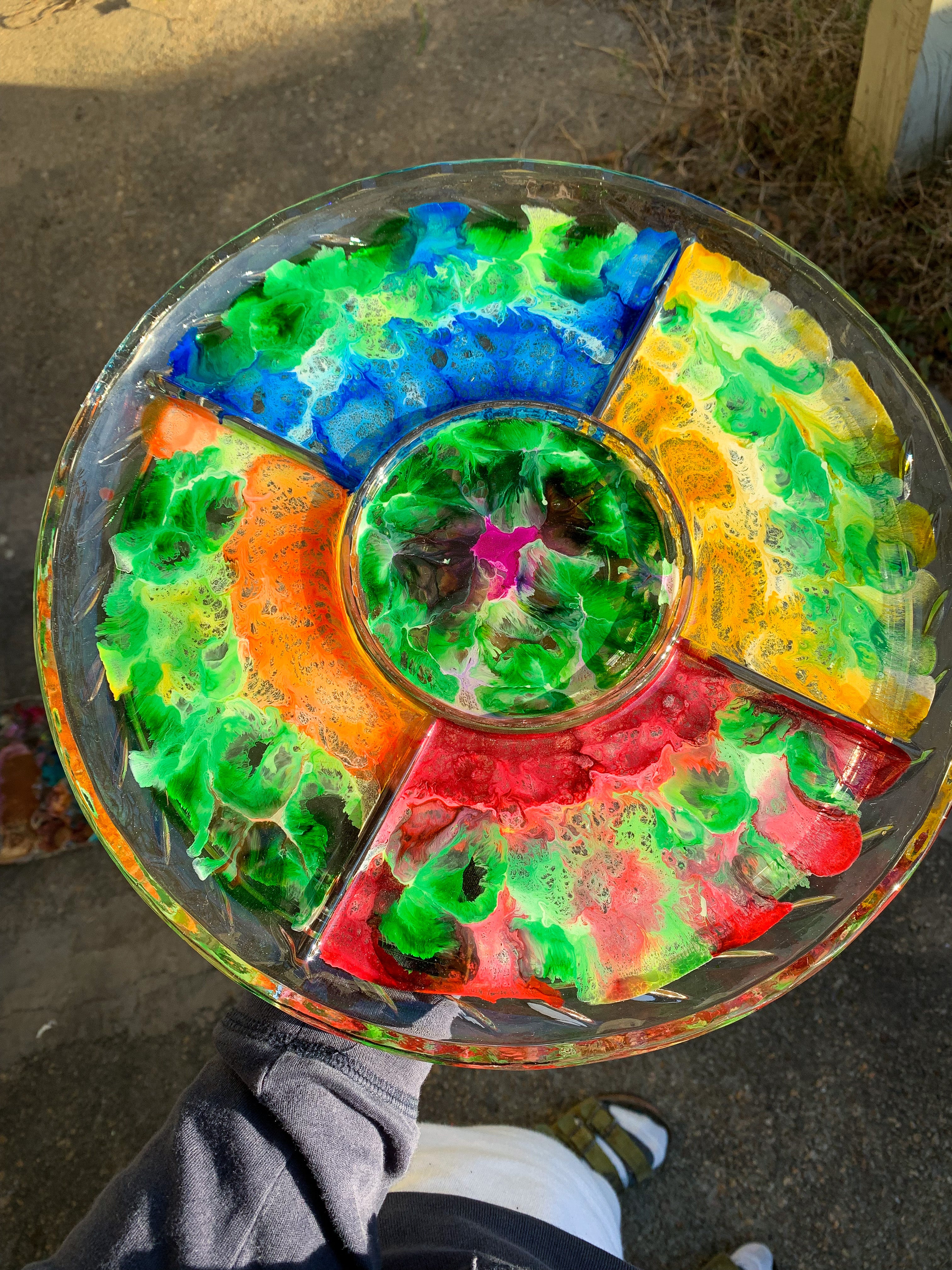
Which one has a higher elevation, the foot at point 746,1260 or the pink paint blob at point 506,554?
the pink paint blob at point 506,554

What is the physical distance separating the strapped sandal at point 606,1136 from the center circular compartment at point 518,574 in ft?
3.55

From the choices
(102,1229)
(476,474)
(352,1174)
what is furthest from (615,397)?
(102,1229)

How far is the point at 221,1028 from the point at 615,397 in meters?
1.03

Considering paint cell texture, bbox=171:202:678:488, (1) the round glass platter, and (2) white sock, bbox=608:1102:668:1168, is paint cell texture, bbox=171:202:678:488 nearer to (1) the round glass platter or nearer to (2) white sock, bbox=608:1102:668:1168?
(1) the round glass platter

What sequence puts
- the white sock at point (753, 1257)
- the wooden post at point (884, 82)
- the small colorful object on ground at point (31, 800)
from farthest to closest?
the small colorful object on ground at point (31, 800)
the white sock at point (753, 1257)
the wooden post at point (884, 82)

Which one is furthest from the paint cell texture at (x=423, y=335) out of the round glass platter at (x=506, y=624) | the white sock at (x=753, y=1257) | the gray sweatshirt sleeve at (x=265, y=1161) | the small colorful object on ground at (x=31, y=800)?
the white sock at (x=753, y=1257)

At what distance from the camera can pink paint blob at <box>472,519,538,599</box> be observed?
3.56 feet

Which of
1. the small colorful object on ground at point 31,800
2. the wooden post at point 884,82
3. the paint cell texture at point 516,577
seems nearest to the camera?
the paint cell texture at point 516,577

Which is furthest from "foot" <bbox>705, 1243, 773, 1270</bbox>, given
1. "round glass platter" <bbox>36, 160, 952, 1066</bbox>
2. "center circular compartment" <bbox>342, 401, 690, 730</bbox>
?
"center circular compartment" <bbox>342, 401, 690, 730</bbox>

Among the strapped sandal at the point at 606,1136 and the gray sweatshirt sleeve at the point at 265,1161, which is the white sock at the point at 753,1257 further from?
the gray sweatshirt sleeve at the point at 265,1161

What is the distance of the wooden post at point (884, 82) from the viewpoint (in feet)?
4.87

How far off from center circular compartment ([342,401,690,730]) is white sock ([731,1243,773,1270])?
1.31 m

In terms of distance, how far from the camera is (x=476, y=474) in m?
1.11

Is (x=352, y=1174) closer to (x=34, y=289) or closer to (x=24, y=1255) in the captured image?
(x=24, y=1255)
